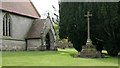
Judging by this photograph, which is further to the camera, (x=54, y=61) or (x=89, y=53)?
(x=89, y=53)

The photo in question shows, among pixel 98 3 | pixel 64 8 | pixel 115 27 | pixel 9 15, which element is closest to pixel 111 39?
pixel 115 27

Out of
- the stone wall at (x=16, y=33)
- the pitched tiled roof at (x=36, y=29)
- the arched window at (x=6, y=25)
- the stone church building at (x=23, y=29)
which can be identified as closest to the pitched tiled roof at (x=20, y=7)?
the stone church building at (x=23, y=29)

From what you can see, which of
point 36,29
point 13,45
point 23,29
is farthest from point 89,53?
point 36,29

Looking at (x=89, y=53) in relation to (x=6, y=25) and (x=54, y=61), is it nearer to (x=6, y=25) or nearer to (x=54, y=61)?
(x=54, y=61)

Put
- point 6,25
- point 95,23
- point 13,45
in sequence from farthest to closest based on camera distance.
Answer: point 13,45, point 6,25, point 95,23

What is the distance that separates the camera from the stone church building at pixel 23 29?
98.6 feet

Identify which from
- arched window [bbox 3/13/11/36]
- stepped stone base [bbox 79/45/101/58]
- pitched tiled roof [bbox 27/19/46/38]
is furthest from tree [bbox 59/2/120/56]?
pitched tiled roof [bbox 27/19/46/38]

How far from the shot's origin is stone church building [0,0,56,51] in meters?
30.1

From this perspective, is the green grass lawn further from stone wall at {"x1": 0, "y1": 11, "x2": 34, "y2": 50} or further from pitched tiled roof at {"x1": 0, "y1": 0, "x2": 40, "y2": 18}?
pitched tiled roof at {"x1": 0, "y1": 0, "x2": 40, "y2": 18}

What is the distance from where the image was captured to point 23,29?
1325 inches

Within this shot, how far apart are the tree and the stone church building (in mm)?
7346

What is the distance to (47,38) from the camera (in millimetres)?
35938

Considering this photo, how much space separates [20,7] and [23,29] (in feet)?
9.40

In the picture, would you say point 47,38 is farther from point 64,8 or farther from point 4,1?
point 64,8
